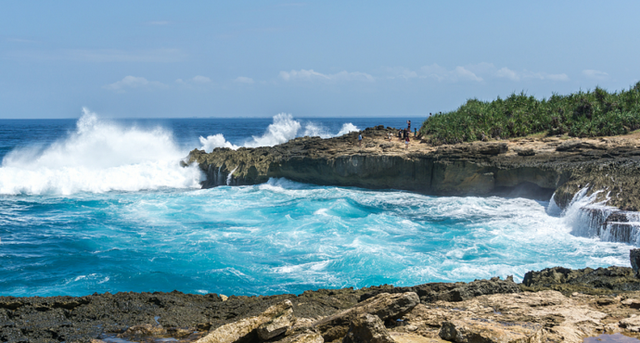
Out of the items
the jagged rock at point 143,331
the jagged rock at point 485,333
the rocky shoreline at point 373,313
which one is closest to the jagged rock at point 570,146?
the rocky shoreline at point 373,313

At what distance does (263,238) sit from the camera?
14422mm

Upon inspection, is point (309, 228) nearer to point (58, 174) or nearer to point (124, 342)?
point (124, 342)

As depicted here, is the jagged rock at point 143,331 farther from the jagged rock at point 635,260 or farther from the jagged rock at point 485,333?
the jagged rock at point 635,260

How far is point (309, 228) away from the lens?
51.3 feet

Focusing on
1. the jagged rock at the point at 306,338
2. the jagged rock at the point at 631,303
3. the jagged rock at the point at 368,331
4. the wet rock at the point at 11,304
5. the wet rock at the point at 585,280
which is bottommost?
the wet rock at the point at 11,304

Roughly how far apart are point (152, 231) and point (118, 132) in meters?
22.9

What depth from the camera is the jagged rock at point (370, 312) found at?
16.3 ft

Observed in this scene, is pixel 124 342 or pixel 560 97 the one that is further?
pixel 560 97

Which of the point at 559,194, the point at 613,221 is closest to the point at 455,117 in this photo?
the point at 559,194

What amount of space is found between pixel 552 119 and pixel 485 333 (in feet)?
74.7

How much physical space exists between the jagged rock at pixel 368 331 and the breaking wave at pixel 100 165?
2422 centimetres

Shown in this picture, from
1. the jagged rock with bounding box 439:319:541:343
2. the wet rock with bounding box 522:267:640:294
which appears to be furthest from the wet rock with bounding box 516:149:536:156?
the jagged rock with bounding box 439:319:541:343

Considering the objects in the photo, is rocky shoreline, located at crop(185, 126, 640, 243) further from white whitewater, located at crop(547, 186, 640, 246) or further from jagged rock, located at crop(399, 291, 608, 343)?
jagged rock, located at crop(399, 291, 608, 343)

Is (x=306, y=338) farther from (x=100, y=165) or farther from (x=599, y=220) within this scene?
(x=100, y=165)
